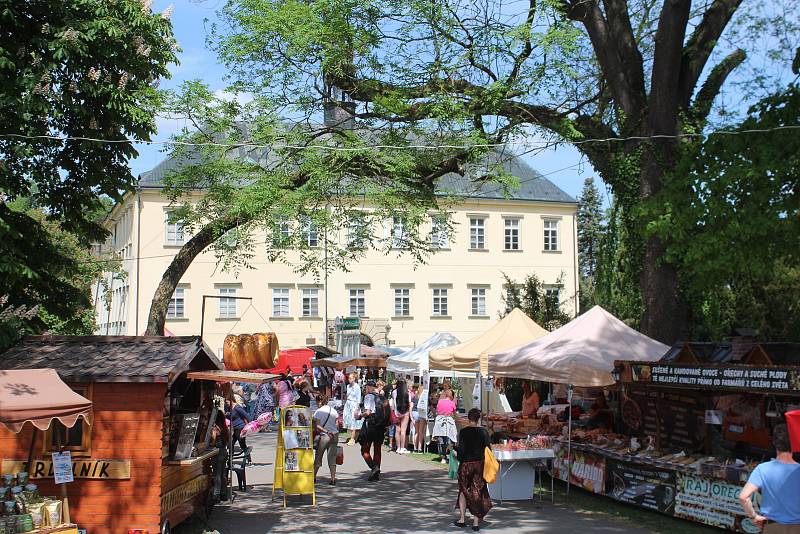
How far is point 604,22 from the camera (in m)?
20.1

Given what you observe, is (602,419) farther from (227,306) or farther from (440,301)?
(440,301)

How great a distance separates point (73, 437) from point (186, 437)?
151 cm

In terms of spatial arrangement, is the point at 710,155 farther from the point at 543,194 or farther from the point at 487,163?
the point at 543,194

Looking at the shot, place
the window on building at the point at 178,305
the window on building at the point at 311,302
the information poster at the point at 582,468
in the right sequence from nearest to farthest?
the information poster at the point at 582,468 → the window on building at the point at 178,305 → the window on building at the point at 311,302

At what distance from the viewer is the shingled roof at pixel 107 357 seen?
33.6ft

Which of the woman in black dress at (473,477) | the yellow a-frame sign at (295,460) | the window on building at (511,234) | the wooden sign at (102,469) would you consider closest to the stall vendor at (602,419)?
the woman in black dress at (473,477)

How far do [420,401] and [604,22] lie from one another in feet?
33.5

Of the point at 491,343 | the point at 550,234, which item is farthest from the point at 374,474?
the point at 550,234

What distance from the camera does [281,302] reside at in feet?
157

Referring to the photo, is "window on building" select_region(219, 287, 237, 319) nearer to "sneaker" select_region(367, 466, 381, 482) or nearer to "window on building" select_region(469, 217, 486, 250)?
"window on building" select_region(469, 217, 486, 250)

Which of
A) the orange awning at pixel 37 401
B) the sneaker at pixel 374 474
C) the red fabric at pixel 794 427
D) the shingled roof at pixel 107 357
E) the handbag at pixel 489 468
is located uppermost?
the shingled roof at pixel 107 357

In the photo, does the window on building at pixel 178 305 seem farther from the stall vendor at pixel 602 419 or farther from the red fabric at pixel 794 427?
the red fabric at pixel 794 427

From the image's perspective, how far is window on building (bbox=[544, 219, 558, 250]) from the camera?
5356 centimetres

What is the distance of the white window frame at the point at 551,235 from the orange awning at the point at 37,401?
45.7m
